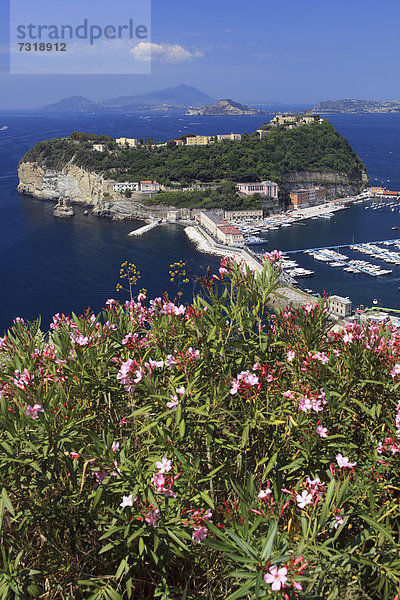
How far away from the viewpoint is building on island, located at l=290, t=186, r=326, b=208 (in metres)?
39.3

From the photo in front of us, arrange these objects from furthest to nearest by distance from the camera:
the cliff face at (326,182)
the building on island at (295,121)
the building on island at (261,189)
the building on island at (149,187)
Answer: the building on island at (295,121) < the cliff face at (326,182) < the building on island at (149,187) < the building on island at (261,189)

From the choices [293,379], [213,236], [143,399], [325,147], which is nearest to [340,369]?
[293,379]

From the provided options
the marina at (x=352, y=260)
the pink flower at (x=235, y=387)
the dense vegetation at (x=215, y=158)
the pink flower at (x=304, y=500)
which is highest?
the dense vegetation at (x=215, y=158)

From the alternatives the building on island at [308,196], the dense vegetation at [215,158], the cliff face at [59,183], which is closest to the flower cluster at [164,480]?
the dense vegetation at [215,158]

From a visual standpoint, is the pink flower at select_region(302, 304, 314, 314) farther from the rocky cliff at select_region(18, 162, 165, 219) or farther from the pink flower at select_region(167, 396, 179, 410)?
the rocky cliff at select_region(18, 162, 165, 219)

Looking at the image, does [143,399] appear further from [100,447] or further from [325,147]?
[325,147]

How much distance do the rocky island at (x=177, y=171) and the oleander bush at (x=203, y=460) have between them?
33589 mm

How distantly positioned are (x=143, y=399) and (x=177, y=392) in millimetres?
452

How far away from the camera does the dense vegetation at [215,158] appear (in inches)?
1591

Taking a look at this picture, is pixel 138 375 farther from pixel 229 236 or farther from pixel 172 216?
pixel 172 216

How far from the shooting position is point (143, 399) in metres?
2.22

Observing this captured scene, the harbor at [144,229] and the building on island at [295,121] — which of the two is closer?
the harbor at [144,229]

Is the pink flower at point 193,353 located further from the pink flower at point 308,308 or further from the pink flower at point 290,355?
the pink flower at point 308,308

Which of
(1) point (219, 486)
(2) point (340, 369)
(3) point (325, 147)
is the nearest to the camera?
(1) point (219, 486)
